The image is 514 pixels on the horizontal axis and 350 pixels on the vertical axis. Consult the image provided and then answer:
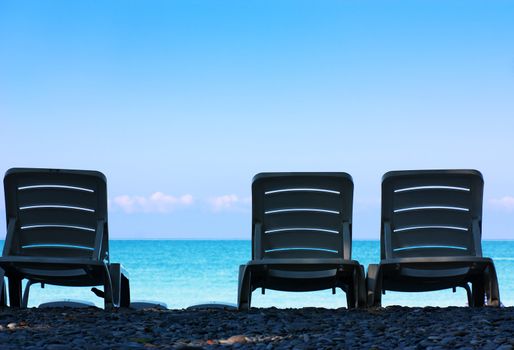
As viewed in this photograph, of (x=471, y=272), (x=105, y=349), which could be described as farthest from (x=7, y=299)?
(x=471, y=272)

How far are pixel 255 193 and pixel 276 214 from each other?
0.25m

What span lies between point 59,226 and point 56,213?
106 millimetres

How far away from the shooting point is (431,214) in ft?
21.1

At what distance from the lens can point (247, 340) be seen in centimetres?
460

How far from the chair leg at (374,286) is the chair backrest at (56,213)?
6.58 feet

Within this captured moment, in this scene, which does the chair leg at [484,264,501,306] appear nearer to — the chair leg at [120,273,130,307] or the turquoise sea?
the chair leg at [120,273,130,307]

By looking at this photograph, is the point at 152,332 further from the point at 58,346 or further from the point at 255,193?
the point at 255,193

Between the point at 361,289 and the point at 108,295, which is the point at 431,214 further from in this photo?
the point at 108,295

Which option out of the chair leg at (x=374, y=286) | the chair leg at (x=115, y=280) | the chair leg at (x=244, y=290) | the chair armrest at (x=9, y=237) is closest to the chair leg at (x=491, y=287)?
the chair leg at (x=374, y=286)

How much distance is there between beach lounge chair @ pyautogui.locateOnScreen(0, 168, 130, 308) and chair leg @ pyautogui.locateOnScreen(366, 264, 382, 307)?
1.90 m

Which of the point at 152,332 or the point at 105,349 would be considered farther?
the point at 152,332

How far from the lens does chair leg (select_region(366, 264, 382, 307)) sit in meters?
6.07

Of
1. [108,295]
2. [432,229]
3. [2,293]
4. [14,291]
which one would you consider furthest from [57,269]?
[432,229]

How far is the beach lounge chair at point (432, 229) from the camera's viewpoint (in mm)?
6234
